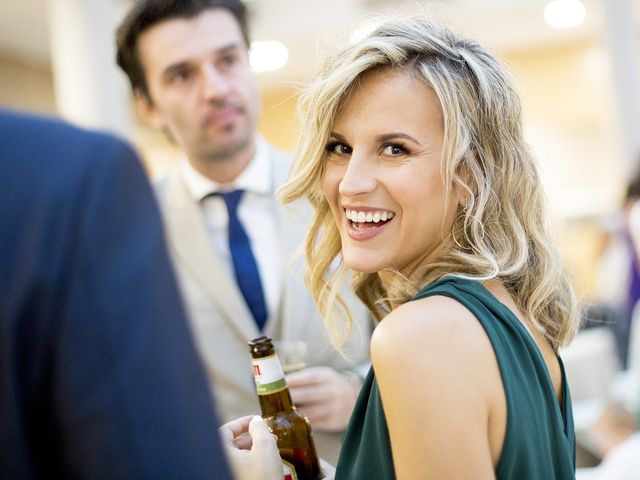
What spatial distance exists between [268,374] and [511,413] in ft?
1.15

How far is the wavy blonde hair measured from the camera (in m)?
1.16

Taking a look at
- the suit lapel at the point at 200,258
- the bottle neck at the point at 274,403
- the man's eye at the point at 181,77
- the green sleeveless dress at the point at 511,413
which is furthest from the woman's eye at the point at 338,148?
the man's eye at the point at 181,77

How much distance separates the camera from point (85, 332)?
542mm

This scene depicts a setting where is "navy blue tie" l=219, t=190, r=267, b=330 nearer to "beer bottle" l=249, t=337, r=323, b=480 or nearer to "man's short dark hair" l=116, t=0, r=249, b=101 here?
"man's short dark hair" l=116, t=0, r=249, b=101

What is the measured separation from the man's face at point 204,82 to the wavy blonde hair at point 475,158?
711 millimetres

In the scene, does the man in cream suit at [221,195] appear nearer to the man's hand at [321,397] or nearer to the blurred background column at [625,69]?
the man's hand at [321,397]

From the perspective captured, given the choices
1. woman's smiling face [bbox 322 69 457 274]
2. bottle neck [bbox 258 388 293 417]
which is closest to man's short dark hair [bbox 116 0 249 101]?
woman's smiling face [bbox 322 69 457 274]

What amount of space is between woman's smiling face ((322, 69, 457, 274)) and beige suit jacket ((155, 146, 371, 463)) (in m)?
0.50

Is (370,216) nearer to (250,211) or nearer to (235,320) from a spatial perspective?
(235,320)

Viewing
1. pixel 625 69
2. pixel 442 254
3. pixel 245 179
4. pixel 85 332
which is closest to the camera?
pixel 85 332

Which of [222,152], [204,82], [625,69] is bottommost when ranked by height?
[222,152]

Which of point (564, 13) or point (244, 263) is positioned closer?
point (244, 263)

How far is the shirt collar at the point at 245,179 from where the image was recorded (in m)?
1.95

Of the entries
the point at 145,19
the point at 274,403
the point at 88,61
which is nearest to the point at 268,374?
the point at 274,403
